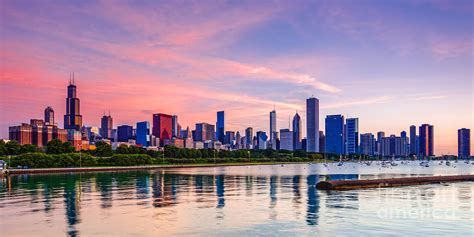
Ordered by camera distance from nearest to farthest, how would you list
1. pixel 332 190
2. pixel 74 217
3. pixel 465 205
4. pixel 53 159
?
pixel 74 217, pixel 465 205, pixel 332 190, pixel 53 159

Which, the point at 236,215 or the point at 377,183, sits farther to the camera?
the point at 377,183

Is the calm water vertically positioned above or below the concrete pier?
above

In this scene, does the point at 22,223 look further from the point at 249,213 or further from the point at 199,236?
the point at 249,213

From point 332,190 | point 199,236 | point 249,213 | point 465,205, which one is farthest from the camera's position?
point 332,190

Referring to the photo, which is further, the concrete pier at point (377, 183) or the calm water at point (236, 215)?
the concrete pier at point (377, 183)

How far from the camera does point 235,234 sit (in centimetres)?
3738

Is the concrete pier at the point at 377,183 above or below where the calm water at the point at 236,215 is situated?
below

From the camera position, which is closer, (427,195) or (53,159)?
(427,195)

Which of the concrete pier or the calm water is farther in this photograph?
the concrete pier

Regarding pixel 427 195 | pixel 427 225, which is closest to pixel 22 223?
pixel 427 225

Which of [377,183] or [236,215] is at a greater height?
[236,215]

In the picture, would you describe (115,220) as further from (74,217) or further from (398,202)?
(398,202)

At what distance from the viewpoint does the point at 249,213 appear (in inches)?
1938

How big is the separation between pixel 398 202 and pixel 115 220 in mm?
35653
